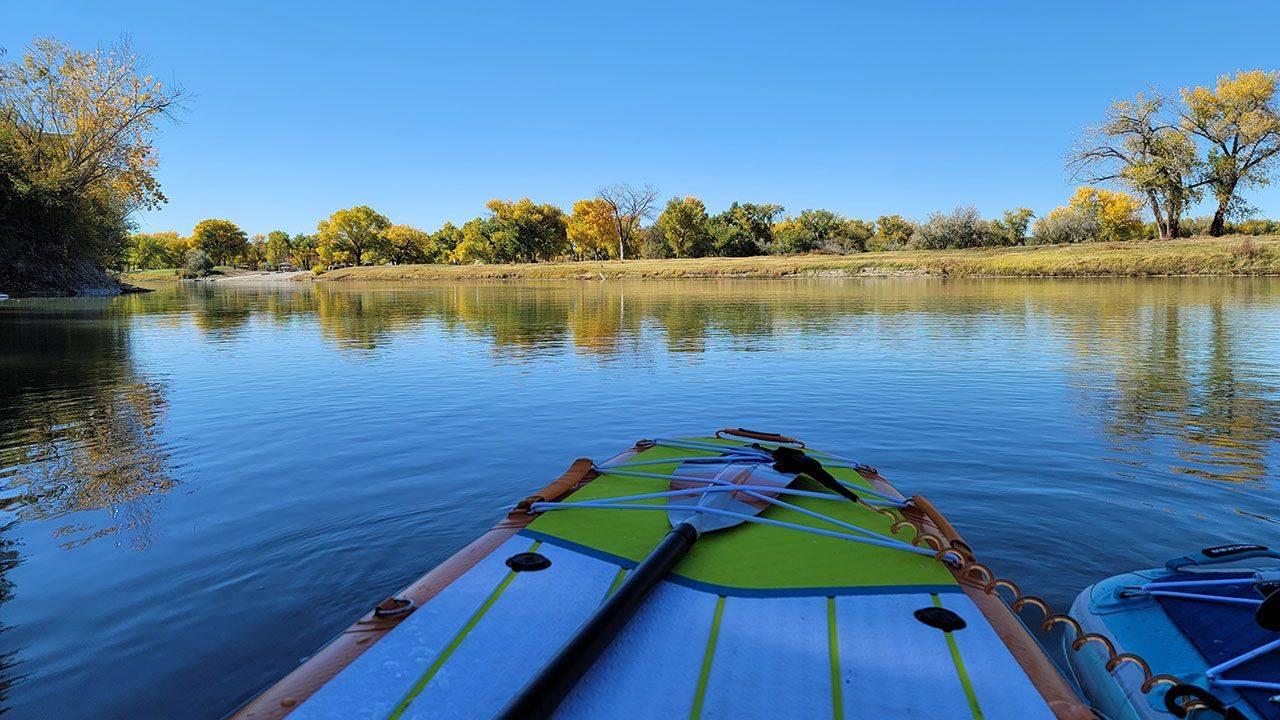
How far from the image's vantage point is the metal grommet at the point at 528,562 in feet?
11.9

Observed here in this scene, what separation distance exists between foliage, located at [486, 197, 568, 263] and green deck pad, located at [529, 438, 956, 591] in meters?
107

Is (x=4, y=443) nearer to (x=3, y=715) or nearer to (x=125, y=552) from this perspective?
(x=125, y=552)

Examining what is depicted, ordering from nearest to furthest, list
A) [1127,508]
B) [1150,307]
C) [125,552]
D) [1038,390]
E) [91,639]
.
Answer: [91,639]
[125,552]
[1127,508]
[1038,390]
[1150,307]

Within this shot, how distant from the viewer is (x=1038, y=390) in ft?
37.9

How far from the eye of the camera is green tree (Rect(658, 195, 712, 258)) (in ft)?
335

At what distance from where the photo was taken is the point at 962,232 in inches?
3199

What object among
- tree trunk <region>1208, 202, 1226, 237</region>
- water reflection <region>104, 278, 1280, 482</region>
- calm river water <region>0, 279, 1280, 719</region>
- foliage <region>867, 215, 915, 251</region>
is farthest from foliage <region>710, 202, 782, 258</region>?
calm river water <region>0, 279, 1280, 719</region>

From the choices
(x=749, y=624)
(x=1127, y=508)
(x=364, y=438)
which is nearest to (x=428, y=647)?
(x=749, y=624)

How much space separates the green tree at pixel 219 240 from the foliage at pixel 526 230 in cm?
5822

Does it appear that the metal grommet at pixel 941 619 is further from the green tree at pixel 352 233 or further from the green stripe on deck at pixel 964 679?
the green tree at pixel 352 233

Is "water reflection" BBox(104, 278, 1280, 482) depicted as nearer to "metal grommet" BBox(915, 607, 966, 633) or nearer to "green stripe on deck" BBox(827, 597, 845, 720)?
"metal grommet" BBox(915, 607, 966, 633)

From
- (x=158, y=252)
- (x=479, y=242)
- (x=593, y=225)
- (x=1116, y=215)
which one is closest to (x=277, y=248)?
(x=158, y=252)

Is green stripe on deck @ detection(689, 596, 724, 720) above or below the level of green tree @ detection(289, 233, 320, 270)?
below

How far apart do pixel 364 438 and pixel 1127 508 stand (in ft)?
28.5
